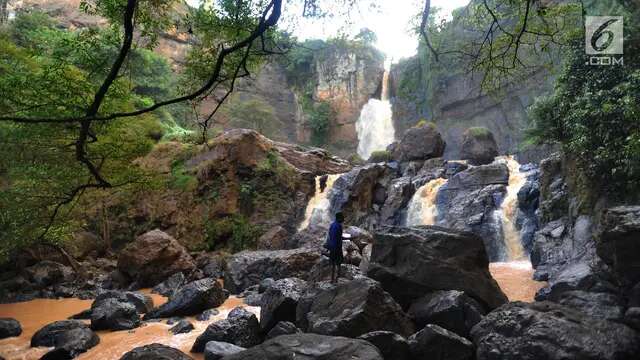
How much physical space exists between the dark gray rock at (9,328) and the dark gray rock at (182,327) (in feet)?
10.9

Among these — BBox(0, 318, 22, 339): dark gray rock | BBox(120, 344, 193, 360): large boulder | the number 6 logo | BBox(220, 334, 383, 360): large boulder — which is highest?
the number 6 logo

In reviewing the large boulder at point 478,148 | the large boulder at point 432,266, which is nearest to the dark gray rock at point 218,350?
the large boulder at point 432,266

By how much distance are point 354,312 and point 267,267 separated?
7158mm

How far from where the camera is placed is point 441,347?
5977 mm

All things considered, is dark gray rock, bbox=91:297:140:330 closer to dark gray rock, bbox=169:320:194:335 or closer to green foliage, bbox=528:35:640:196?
dark gray rock, bbox=169:320:194:335

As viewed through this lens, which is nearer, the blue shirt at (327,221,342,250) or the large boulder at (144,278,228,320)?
the blue shirt at (327,221,342,250)

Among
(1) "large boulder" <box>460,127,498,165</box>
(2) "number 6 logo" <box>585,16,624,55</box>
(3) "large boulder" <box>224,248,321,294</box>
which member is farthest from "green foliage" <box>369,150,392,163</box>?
(2) "number 6 logo" <box>585,16,624,55</box>

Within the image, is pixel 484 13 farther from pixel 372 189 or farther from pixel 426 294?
pixel 372 189

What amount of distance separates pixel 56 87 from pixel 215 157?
43.1ft

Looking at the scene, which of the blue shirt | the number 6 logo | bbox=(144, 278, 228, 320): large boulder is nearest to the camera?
the blue shirt

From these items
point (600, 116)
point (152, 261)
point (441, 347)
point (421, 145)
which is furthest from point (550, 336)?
point (421, 145)

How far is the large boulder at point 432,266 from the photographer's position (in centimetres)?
788

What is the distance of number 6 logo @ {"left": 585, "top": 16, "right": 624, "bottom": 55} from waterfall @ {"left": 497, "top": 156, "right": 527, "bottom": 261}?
5.85 meters

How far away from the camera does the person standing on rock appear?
8.55 metres
